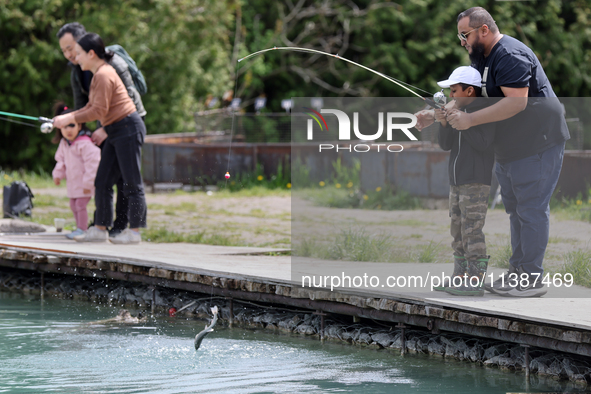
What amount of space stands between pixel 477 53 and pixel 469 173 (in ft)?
2.67

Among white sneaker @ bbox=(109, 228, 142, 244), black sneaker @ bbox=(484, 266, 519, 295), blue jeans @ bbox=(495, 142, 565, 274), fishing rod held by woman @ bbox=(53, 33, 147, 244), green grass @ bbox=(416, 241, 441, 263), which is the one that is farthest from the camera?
white sneaker @ bbox=(109, 228, 142, 244)

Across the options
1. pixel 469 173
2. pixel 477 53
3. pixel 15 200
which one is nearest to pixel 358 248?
pixel 469 173

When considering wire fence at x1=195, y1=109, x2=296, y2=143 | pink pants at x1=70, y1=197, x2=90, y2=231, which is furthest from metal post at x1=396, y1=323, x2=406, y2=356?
wire fence at x1=195, y1=109, x2=296, y2=143

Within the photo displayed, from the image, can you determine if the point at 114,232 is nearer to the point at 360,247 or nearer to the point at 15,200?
the point at 15,200

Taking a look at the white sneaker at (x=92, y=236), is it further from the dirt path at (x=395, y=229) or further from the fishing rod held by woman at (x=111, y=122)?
the dirt path at (x=395, y=229)

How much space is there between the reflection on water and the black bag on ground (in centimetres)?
360

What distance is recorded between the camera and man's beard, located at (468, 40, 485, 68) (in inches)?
213

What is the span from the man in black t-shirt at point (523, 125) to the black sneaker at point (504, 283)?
4 centimetres

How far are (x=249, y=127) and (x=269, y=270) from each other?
11.8 m

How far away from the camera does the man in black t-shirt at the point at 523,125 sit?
17.4 ft

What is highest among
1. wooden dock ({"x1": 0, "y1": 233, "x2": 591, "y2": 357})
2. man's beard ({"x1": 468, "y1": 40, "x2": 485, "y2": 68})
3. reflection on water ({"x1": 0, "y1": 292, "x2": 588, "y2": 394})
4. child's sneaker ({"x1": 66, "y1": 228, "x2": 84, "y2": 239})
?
man's beard ({"x1": 468, "y1": 40, "x2": 485, "y2": 68})

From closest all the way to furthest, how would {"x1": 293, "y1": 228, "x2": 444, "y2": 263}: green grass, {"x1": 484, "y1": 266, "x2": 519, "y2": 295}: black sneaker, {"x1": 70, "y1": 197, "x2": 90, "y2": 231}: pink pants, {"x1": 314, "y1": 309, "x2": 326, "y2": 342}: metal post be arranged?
{"x1": 484, "y1": 266, "x2": 519, "y2": 295}: black sneaker < {"x1": 293, "y1": 228, "x2": 444, "y2": 263}: green grass < {"x1": 314, "y1": 309, "x2": 326, "y2": 342}: metal post < {"x1": 70, "y1": 197, "x2": 90, "y2": 231}: pink pants

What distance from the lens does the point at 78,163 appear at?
28.7 feet

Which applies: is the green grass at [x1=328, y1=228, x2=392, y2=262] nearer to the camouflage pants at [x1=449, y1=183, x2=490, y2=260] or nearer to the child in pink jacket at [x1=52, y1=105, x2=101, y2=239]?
the camouflage pants at [x1=449, y1=183, x2=490, y2=260]
